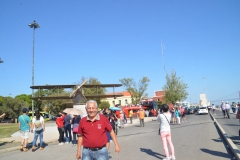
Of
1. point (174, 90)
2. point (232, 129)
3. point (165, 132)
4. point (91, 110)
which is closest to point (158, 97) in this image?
point (174, 90)

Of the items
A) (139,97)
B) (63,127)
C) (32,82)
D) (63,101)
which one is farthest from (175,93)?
(63,127)

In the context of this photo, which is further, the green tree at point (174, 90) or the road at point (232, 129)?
the green tree at point (174, 90)

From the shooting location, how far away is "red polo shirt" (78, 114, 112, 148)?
147 inches

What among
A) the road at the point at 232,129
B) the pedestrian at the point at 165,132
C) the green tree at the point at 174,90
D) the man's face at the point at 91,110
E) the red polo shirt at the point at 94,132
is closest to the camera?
the red polo shirt at the point at 94,132

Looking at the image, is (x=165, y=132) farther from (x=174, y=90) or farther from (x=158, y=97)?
(x=158, y=97)

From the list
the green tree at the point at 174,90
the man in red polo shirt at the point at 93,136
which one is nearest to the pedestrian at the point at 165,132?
the man in red polo shirt at the point at 93,136

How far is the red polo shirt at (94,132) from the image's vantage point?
3744mm

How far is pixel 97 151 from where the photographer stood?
3.76 metres

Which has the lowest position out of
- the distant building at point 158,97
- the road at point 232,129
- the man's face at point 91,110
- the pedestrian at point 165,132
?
the road at point 232,129

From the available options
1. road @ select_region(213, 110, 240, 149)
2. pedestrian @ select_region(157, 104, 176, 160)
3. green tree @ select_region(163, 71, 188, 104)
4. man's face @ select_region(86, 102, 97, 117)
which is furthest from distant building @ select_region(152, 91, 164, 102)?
man's face @ select_region(86, 102, 97, 117)

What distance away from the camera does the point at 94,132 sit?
376 centimetres

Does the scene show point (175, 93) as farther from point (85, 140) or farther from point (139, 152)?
point (85, 140)

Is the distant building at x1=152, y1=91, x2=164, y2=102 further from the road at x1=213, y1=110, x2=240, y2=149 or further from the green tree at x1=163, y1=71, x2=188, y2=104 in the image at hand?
the road at x1=213, y1=110, x2=240, y2=149

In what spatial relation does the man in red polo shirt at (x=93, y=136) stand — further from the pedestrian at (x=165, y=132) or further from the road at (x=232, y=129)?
the road at (x=232, y=129)
